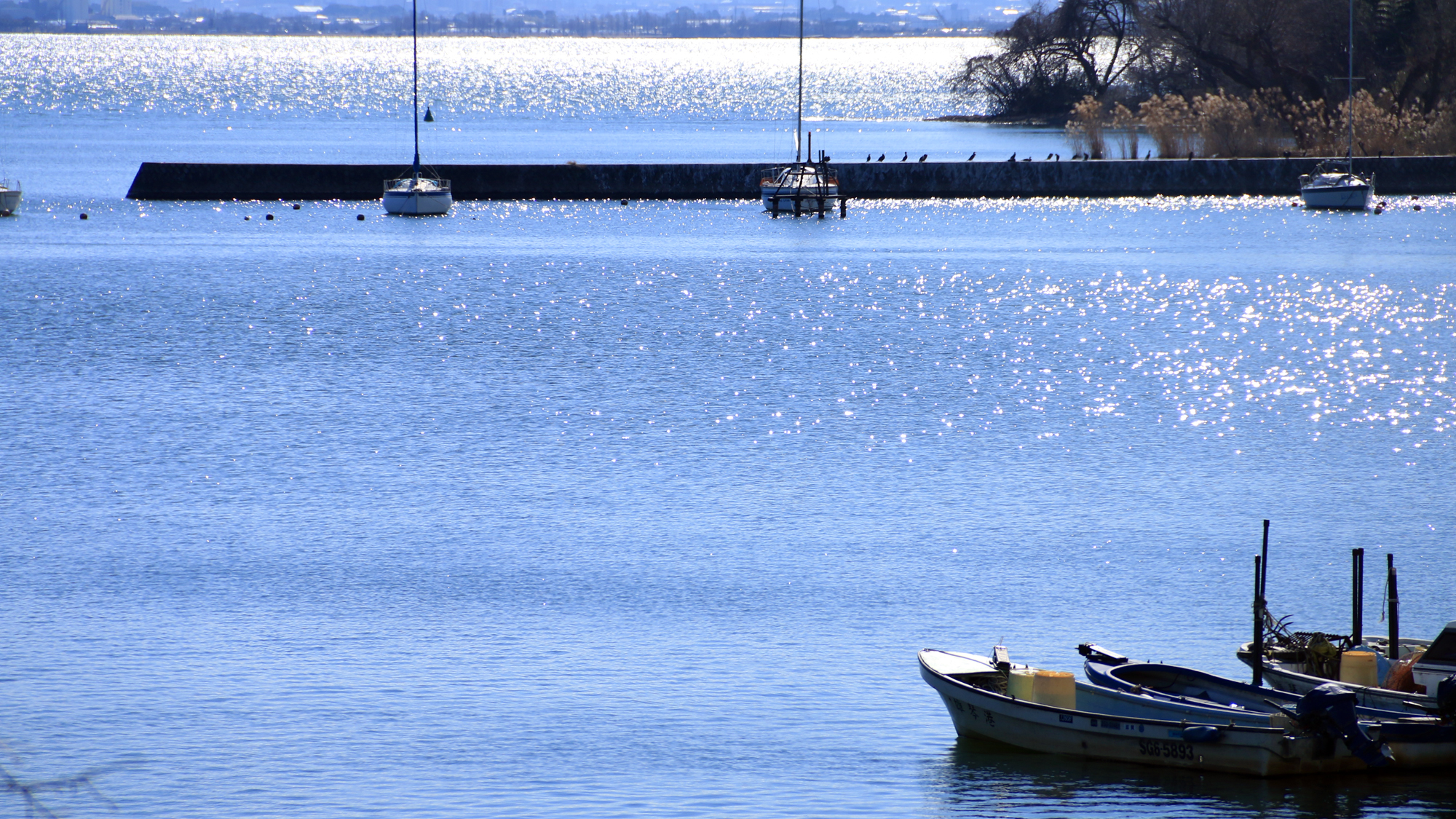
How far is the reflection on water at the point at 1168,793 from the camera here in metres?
13.5

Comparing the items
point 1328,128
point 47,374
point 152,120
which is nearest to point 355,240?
point 47,374

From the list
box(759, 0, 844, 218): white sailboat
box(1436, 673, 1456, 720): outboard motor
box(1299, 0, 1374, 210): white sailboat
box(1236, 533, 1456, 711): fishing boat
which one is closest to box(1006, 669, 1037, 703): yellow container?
box(1236, 533, 1456, 711): fishing boat

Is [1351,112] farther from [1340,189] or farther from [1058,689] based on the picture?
[1058,689]

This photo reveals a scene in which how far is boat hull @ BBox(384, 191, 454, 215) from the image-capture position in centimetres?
6125

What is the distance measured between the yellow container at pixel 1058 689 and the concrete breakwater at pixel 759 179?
166 feet

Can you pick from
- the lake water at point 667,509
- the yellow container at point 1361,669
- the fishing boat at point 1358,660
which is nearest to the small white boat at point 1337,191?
the lake water at point 667,509

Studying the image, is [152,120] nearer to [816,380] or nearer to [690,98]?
[690,98]

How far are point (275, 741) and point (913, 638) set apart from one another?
251 inches

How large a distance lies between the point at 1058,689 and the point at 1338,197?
172 ft

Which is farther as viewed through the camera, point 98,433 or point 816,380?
point 816,380

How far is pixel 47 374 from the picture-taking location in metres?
33.7

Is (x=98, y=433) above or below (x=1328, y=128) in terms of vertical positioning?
below

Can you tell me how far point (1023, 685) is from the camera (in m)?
14.7

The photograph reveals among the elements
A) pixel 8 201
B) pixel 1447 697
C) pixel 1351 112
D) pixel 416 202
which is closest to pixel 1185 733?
pixel 1447 697
